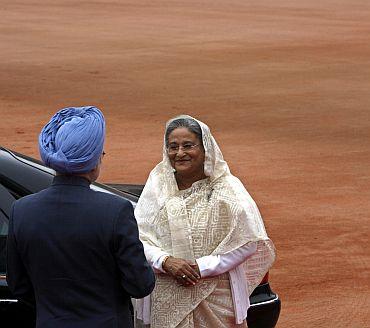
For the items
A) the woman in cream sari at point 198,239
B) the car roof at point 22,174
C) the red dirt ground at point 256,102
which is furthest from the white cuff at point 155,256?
the red dirt ground at point 256,102

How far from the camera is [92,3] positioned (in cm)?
4269

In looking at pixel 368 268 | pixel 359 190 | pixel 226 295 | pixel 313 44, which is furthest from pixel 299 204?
pixel 313 44

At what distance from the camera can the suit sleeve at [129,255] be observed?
418cm

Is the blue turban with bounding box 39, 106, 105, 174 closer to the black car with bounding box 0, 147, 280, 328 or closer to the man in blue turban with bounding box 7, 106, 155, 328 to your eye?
the man in blue turban with bounding box 7, 106, 155, 328

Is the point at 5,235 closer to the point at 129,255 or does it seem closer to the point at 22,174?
the point at 22,174

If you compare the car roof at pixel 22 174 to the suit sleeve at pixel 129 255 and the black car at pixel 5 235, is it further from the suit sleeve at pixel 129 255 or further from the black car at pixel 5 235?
the suit sleeve at pixel 129 255

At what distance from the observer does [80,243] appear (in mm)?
4199

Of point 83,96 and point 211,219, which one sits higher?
point 211,219

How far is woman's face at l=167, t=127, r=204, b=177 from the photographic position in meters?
5.14

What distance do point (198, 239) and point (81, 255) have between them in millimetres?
975

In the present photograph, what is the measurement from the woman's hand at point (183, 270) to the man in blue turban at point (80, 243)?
0.73 meters

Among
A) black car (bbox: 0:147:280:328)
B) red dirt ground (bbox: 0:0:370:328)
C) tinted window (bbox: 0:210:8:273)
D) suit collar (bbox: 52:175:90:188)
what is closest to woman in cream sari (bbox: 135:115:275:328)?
black car (bbox: 0:147:280:328)

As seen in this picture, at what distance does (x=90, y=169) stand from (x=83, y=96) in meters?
15.3

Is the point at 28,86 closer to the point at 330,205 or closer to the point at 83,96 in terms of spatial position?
the point at 83,96
